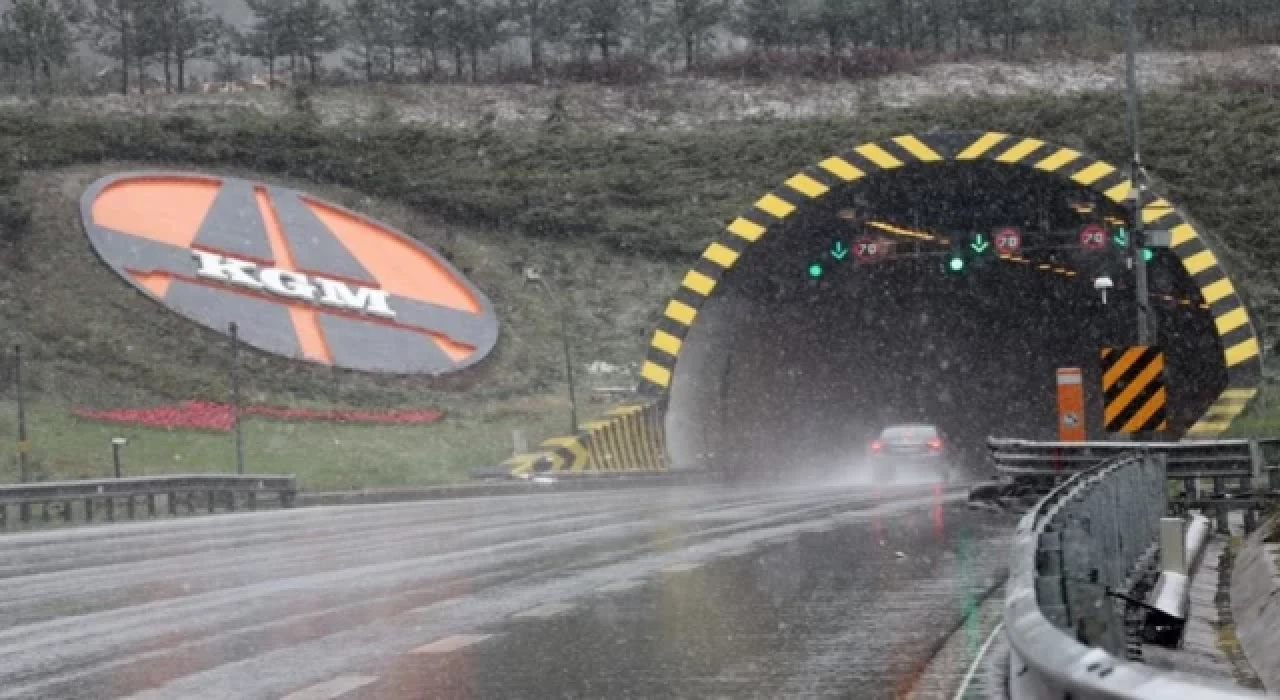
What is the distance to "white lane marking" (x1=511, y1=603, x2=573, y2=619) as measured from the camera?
13.1 m

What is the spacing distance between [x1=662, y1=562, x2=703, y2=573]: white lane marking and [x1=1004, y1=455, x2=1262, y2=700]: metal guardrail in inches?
140

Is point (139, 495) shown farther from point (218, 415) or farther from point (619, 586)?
point (619, 586)

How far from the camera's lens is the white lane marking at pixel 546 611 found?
13094mm

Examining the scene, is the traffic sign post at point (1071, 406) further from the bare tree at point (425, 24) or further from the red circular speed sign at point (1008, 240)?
the bare tree at point (425, 24)

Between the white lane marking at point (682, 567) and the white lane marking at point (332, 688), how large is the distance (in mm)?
6866

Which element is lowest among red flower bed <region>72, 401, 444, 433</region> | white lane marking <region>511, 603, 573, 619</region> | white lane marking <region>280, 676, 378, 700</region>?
red flower bed <region>72, 401, 444, 433</region>

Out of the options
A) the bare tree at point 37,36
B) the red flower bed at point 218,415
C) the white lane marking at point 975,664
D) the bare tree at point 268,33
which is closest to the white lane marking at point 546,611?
the white lane marking at point 975,664

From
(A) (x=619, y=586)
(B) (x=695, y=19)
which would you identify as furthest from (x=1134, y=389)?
(B) (x=695, y=19)

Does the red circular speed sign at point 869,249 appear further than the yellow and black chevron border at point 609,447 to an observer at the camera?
Yes

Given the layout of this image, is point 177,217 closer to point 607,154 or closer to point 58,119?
point 58,119

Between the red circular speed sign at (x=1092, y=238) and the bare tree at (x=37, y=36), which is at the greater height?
the bare tree at (x=37, y=36)

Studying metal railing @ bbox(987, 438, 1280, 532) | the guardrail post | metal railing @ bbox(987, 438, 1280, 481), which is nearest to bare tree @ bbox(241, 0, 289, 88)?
metal railing @ bbox(987, 438, 1280, 481)

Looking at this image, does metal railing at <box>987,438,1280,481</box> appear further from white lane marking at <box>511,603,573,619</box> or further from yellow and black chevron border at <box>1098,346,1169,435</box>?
white lane marking at <box>511,603,573,619</box>

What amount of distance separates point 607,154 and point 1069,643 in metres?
71.1
